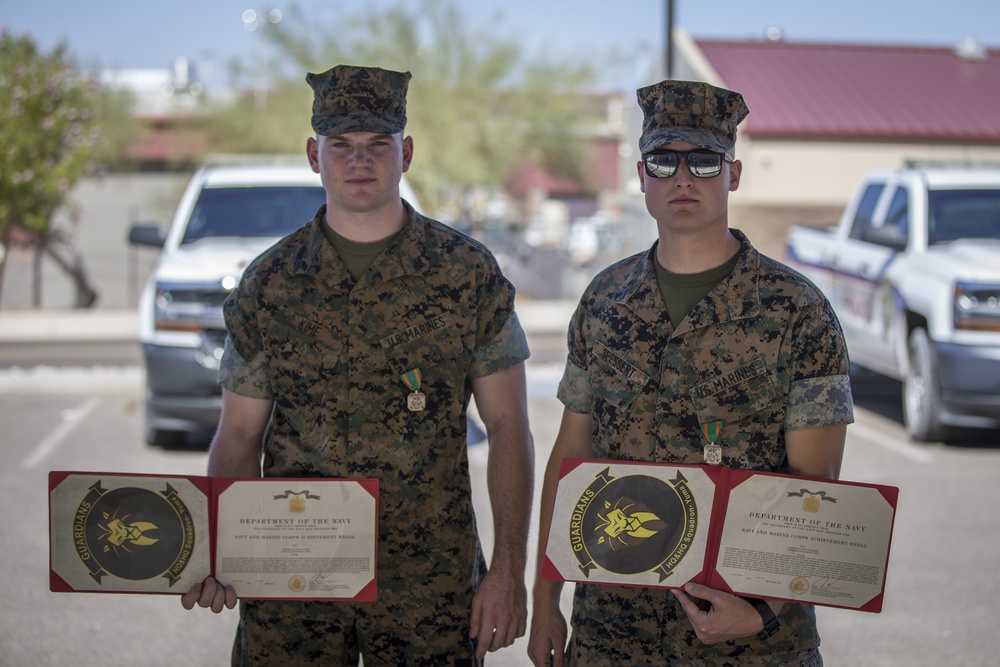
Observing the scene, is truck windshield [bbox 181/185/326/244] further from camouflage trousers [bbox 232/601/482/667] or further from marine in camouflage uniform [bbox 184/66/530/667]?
camouflage trousers [bbox 232/601/482/667]

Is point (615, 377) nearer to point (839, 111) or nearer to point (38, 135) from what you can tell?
point (38, 135)

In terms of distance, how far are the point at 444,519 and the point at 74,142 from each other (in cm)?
1597

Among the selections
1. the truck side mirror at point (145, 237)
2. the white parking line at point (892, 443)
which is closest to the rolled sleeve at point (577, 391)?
the white parking line at point (892, 443)

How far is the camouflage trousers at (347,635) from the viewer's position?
110 inches

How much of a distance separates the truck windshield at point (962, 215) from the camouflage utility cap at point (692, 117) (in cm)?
680

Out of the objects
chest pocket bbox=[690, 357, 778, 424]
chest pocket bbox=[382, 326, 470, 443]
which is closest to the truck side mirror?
chest pocket bbox=[382, 326, 470, 443]

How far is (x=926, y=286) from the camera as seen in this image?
27.0ft

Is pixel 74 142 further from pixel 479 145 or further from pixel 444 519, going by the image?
pixel 444 519

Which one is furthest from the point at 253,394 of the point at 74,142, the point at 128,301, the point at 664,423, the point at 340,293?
the point at 128,301

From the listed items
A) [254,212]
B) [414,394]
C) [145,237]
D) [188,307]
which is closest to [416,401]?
[414,394]

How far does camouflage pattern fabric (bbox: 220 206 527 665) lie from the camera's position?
281 centimetres

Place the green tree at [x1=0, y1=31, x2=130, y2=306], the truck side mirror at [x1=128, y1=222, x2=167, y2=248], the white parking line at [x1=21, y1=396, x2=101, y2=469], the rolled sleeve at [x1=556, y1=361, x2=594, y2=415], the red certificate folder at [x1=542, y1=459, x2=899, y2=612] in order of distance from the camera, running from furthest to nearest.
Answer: the green tree at [x1=0, y1=31, x2=130, y2=306] → the truck side mirror at [x1=128, y1=222, x2=167, y2=248] → the white parking line at [x1=21, y1=396, x2=101, y2=469] → the rolled sleeve at [x1=556, y1=361, x2=594, y2=415] → the red certificate folder at [x1=542, y1=459, x2=899, y2=612]

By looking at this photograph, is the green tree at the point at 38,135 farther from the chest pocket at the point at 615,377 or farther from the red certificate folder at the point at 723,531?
the red certificate folder at the point at 723,531

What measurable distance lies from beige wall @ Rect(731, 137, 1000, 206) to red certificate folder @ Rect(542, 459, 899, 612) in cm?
2333
